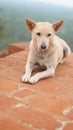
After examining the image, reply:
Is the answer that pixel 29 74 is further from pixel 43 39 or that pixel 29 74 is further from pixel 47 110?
pixel 47 110

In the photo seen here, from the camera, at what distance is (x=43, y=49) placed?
4539 mm

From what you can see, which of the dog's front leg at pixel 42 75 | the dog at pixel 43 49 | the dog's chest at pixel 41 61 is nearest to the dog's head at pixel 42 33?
the dog at pixel 43 49

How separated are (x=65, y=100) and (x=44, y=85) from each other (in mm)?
539

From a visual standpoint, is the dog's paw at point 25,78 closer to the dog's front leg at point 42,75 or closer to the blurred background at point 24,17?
the dog's front leg at point 42,75

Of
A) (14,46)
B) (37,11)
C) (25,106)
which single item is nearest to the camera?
(25,106)

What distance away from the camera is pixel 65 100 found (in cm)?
394

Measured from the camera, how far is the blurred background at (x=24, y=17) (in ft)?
30.3

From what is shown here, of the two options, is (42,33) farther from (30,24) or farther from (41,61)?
(41,61)

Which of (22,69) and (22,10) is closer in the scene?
(22,69)

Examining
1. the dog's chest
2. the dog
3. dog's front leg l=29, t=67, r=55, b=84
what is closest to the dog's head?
the dog

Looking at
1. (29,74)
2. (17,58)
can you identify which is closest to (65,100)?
(29,74)

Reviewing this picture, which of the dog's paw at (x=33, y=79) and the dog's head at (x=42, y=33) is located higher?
the dog's head at (x=42, y=33)

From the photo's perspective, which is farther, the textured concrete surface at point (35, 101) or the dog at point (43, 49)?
the dog at point (43, 49)

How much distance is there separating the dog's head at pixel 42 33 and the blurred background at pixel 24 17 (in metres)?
3.03
